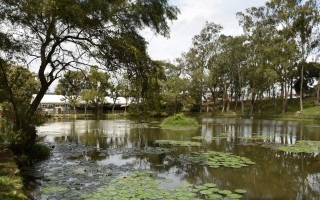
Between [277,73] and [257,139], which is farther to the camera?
[277,73]

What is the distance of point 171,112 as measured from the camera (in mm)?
50719

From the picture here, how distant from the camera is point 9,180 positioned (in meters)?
7.48

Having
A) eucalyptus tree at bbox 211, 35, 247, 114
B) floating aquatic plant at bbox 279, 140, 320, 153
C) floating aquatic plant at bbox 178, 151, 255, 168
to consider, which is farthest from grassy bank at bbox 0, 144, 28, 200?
eucalyptus tree at bbox 211, 35, 247, 114

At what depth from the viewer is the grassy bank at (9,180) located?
21.2 feet

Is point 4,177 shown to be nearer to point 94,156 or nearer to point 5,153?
point 5,153

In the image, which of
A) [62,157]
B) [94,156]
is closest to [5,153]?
[62,157]

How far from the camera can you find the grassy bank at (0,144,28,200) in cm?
647

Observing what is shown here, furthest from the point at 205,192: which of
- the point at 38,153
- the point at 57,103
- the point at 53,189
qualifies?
the point at 57,103

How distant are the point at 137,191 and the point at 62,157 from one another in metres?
6.35

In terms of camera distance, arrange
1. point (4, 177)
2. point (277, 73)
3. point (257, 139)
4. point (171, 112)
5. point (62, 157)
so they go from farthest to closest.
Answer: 1. point (171, 112)
2. point (277, 73)
3. point (257, 139)
4. point (62, 157)
5. point (4, 177)

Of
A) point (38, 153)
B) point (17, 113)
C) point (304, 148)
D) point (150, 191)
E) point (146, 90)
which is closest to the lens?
point (150, 191)

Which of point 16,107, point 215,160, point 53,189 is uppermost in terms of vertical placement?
point 16,107

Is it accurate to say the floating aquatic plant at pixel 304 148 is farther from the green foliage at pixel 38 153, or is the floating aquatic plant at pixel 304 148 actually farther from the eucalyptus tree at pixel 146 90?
the green foliage at pixel 38 153

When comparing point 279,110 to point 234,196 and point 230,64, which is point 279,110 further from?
point 234,196
